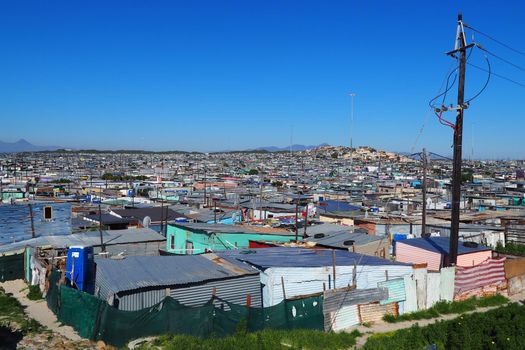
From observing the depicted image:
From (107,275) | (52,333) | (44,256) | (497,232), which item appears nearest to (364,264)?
(107,275)

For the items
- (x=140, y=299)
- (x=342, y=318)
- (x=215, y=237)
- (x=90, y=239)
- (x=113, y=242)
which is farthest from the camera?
(x=90, y=239)

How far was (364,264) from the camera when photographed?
1379 centimetres

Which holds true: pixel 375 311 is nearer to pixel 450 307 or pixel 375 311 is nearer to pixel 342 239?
pixel 450 307

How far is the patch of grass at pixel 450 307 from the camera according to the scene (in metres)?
13.8

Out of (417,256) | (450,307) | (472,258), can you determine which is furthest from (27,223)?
(472,258)

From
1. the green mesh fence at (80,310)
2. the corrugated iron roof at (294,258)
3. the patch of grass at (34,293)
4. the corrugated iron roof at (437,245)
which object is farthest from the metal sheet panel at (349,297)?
the patch of grass at (34,293)

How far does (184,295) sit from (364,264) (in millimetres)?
5404

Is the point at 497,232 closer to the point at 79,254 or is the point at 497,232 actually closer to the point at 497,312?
the point at 497,312

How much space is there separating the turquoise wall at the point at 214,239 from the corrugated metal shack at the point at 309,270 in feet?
16.3

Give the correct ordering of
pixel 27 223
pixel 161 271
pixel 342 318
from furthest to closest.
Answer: pixel 27 223, pixel 342 318, pixel 161 271

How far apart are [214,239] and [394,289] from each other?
8.45m

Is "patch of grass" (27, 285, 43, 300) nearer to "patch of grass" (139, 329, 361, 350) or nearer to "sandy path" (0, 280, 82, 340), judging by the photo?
"sandy path" (0, 280, 82, 340)

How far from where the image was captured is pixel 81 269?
1232 cm

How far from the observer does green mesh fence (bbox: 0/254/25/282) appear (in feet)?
58.1
